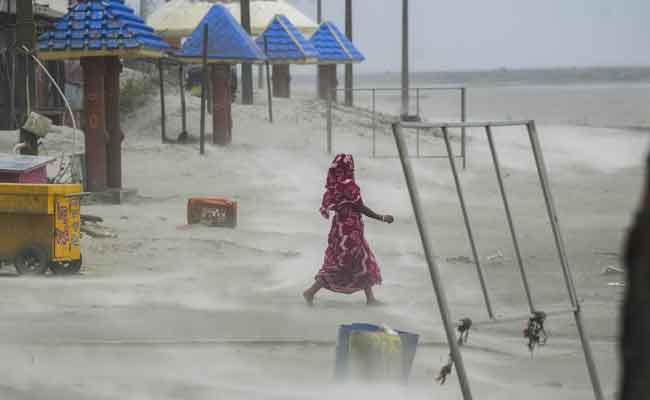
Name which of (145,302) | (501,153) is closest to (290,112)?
(501,153)

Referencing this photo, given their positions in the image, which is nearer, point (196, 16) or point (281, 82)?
point (196, 16)

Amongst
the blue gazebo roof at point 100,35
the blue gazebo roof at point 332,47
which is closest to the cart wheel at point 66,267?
the blue gazebo roof at point 100,35

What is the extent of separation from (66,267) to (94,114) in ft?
21.2

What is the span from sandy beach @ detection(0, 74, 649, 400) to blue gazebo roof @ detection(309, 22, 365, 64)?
46.1ft

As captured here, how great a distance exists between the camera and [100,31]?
56.9ft

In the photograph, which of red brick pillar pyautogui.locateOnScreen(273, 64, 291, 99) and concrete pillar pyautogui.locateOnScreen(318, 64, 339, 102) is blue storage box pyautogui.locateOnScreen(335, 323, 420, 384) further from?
concrete pillar pyautogui.locateOnScreen(318, 64, 339, 102)

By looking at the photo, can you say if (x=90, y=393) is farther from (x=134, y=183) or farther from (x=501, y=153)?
(x=501, y=153)

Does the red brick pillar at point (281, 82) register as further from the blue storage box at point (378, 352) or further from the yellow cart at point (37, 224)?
the blue storage box at point (378, 352)

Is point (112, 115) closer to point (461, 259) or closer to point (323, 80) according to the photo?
point (461, 259)

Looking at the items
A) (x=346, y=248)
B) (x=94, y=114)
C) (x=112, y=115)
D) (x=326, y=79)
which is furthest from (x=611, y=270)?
(x=326, y=79)

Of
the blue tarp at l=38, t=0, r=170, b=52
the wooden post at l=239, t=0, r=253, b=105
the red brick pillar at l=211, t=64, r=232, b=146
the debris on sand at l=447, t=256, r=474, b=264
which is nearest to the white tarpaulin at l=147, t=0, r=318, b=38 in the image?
the wooden post at l=239, t=0, r=253, b=105

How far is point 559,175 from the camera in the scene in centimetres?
2752

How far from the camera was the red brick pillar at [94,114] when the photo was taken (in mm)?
17812

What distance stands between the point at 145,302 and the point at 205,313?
0.68m
